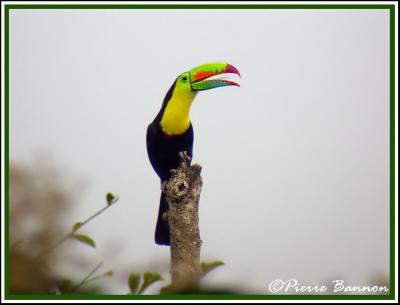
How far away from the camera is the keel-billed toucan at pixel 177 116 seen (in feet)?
12.9

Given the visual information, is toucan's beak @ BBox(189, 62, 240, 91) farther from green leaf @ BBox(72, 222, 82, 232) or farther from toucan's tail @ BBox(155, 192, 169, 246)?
green leaf @ BBox(72, 222, 82, 232)

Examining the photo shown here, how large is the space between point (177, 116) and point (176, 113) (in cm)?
3

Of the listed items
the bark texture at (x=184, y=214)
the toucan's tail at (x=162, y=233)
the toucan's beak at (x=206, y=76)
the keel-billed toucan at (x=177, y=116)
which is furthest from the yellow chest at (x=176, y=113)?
the bark texture at (x=184, y=214)

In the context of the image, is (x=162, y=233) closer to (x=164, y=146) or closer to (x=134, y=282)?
(x=164, y=146)

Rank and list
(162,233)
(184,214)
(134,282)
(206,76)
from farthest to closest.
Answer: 1. (206,76)
2. (162,233)
3. (184,214)
4. (134,282)

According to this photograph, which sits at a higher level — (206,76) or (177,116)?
(206,76)

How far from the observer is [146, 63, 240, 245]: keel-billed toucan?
155 inches

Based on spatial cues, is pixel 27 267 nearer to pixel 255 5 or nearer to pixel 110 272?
pixel 110 272

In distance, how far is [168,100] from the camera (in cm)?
402

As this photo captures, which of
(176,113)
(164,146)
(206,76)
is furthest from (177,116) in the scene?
(206,76)

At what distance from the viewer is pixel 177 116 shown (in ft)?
13.0

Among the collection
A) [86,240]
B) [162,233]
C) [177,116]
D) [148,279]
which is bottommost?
[162,233]

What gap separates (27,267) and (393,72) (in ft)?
8.29

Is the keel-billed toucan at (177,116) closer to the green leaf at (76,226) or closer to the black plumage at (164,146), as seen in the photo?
the black plumage at (164,146)
